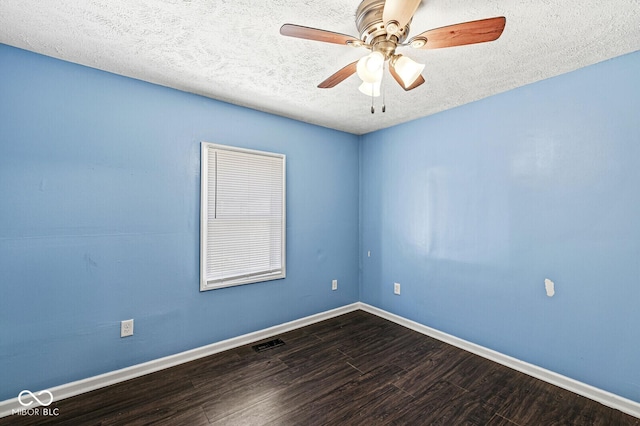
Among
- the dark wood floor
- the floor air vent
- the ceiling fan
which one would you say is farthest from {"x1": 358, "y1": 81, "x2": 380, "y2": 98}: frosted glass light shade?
the floor air vent

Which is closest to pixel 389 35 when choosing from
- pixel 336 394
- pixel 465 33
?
pixel 465 33

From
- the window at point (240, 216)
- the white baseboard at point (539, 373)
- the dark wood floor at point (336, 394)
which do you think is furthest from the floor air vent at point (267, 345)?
the white baseboard at point (539, 373)

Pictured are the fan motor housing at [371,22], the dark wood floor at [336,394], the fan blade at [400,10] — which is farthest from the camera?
the dark wood floor at [336,394]

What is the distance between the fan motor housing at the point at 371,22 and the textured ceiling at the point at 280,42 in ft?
0.25

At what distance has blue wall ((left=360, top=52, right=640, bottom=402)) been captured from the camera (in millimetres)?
1934

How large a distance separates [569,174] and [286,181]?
2575 millimetres

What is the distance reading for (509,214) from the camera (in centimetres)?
247

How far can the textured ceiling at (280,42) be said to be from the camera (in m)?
1.49

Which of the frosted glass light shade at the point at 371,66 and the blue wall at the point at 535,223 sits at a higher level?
the frosted glass light shade at the point at 371,66

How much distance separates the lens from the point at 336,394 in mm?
2064

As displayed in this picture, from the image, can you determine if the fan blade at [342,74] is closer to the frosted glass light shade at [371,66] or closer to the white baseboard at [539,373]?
the frosted glass light shade at [371,66]

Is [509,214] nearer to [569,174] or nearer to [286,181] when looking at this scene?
[569,174]

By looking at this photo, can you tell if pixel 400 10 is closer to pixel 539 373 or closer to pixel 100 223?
pixel 100 223

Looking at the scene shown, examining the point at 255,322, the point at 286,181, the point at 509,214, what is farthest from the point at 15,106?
the point at 509,214
